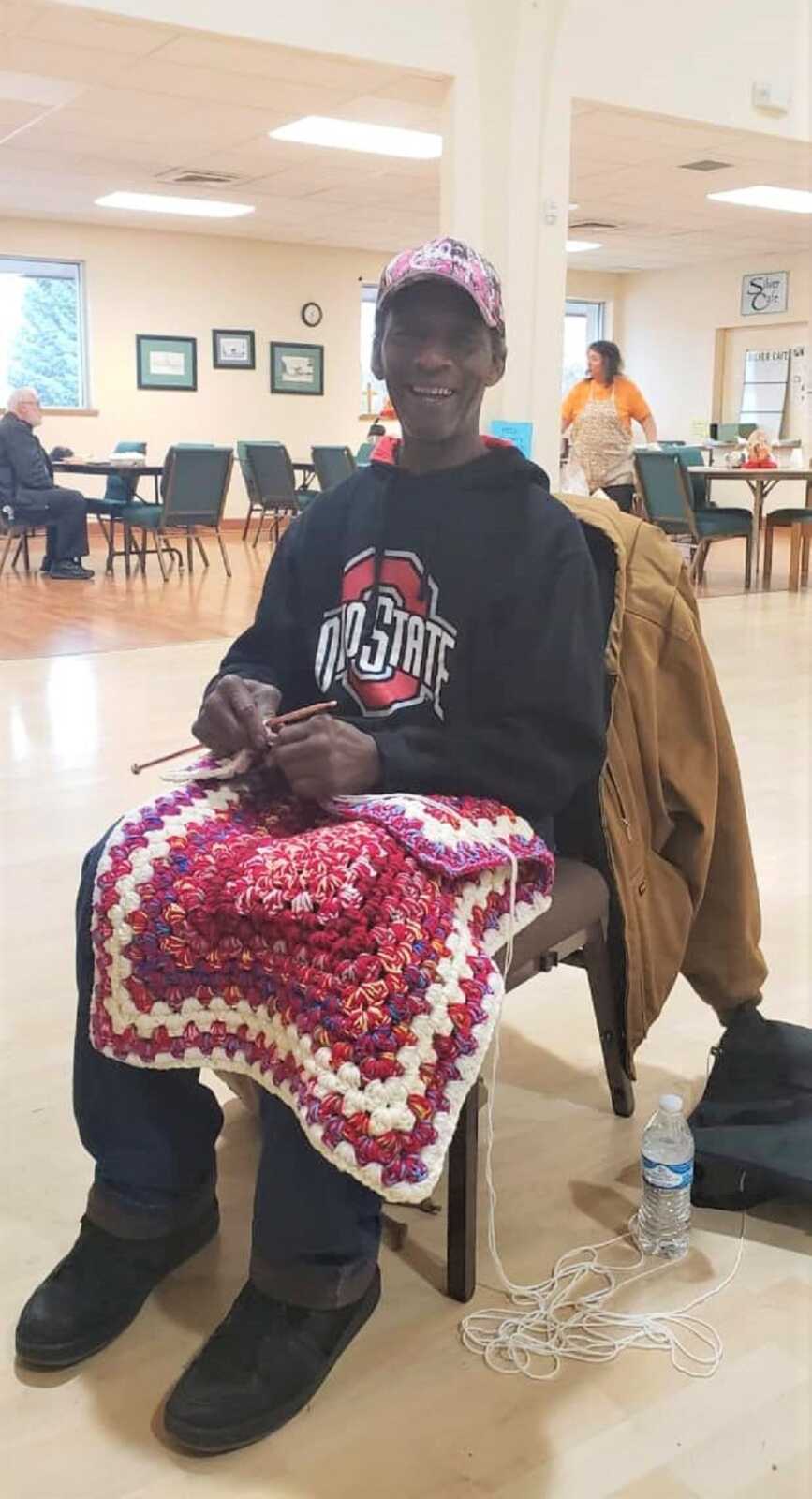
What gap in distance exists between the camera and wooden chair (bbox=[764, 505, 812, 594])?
25.5 ft

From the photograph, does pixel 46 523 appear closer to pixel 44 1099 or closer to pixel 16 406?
pixel 16 406

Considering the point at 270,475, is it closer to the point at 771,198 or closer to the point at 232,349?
the point at 232,349

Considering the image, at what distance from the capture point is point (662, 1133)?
5.00ft

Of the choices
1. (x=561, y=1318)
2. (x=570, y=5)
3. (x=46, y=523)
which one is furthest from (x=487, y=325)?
(x=46, y=523)

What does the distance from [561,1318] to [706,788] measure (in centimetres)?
63

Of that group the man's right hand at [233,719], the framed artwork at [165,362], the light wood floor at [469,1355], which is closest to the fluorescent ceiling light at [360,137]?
the framed artwork at [165,362]

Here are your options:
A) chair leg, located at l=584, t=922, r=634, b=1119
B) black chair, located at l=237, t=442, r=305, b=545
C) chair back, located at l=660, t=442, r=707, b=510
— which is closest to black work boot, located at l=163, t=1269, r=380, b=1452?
chair leg, located at l=584, t=922, r=634, b=1119

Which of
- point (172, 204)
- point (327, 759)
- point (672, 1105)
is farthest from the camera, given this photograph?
point (172, 204)

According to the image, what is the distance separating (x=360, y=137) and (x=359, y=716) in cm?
706

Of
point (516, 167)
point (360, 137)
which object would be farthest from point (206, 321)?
point (516, 167)

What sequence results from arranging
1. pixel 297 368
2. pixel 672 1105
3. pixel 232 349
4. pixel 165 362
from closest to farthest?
pixel 672 1105
pixel 165 362
pixel 232 349
pixel 297 368

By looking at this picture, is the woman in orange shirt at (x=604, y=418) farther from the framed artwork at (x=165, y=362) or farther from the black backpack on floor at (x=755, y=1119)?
the black backpack on floor at (x=755, y=1119)

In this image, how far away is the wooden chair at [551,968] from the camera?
4.54 feet

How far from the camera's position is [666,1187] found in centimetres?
150
